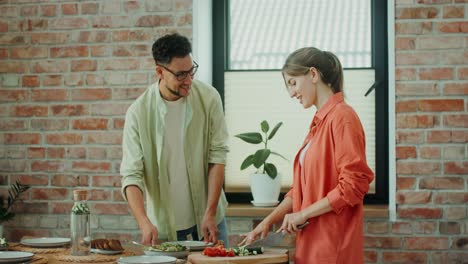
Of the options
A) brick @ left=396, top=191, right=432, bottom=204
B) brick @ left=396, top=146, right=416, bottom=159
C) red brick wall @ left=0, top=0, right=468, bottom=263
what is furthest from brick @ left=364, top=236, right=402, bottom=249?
brick @ left=396, top=146, right=416, bottom=159

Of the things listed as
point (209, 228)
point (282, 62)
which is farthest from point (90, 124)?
point (209, 228)

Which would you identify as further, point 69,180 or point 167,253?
point 69,180

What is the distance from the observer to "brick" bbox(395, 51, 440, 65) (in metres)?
3.41

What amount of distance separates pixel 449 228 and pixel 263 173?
958 millimetres

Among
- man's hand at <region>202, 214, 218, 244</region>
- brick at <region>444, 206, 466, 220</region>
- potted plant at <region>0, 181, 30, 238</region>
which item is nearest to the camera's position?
man's hand at <region>202, 214, 218, 244</region>

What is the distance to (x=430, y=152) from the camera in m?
3.40

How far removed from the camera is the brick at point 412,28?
11.2ft

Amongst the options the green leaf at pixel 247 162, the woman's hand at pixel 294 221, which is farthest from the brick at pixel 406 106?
the woman's hand at pixel 294 221

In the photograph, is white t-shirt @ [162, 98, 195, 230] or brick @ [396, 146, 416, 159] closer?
white t-shirt @ [162, 98, 195, 230]

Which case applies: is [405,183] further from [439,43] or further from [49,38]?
[49,38]

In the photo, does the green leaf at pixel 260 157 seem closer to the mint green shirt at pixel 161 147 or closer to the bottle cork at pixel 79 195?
the mint green shirt at pixel 161 147

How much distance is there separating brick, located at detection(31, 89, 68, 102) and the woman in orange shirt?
5.59ft

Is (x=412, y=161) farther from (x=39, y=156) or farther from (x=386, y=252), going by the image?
(x=39, y=156)

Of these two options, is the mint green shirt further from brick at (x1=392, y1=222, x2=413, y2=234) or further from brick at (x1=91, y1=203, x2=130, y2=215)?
brick at (x1=392, y1=222, x2=413, y2=234)
